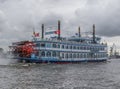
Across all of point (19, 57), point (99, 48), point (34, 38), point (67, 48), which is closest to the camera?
point (19, 57)

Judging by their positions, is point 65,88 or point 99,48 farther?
point 99,48

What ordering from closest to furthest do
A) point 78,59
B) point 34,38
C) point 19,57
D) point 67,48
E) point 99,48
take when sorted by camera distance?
point 19,57 < point 34,38 < point 67,48 < point 78,59 < point 99,48

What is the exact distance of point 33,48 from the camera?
103m

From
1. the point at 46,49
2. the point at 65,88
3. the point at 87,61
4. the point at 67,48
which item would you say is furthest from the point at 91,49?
the point at 65,88

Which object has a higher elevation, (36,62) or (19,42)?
(19,42)

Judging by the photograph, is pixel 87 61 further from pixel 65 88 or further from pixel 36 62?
pixel 65 88

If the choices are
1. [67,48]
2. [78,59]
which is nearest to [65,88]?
[67,48]

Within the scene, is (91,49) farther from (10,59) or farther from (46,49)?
(10,59)

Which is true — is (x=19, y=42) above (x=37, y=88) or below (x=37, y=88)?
above

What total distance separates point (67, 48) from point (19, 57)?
22664mm

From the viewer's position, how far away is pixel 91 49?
130875 millimetres

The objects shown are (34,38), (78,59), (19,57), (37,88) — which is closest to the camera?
(37,88)

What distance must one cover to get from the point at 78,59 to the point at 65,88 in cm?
8325

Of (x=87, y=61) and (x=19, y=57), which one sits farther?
(x=87, y=61)
